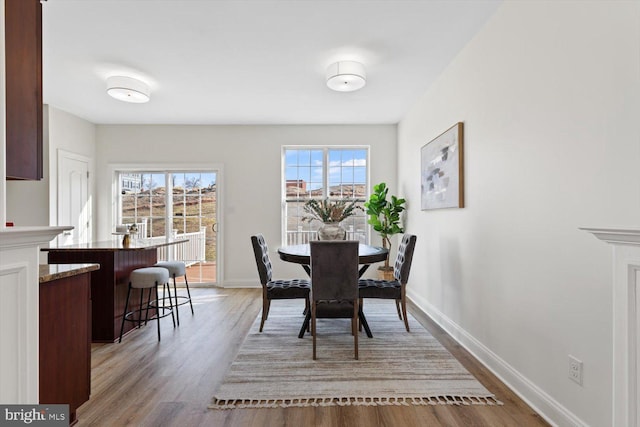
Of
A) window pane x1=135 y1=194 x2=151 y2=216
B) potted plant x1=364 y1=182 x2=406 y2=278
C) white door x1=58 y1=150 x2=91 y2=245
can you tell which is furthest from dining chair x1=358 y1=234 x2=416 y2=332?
white door x1=58 y1=150 x2=91 y2=245

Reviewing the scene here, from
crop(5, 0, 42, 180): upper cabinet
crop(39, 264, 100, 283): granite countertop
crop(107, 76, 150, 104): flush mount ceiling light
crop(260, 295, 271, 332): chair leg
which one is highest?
crop(107, 76, 150, 104): flush mount ceiling light

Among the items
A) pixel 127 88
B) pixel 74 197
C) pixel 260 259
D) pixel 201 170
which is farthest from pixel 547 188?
pixel 74 197

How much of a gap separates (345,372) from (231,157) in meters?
4.06

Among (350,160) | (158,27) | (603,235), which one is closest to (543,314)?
(603,235)

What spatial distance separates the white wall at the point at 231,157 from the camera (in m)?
5.50

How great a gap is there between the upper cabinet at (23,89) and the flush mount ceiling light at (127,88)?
7.97 ft

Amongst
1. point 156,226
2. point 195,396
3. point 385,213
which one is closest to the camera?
point 195,396

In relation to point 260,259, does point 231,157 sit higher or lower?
higher

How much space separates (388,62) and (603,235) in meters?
2.71

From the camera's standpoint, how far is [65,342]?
1.79 metres

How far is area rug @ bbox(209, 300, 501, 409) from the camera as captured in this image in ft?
6.90

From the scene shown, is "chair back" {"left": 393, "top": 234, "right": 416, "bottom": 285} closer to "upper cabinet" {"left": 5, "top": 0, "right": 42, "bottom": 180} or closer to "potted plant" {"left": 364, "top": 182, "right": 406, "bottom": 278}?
"potted plant" {"left": 364, "top": 182, "right": 406, "bottom": 278}

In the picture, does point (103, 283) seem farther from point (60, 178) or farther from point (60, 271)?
point (60, 178)

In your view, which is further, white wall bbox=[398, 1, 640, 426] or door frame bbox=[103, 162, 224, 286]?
door frame bbox=[103, 162, 224, 286]
